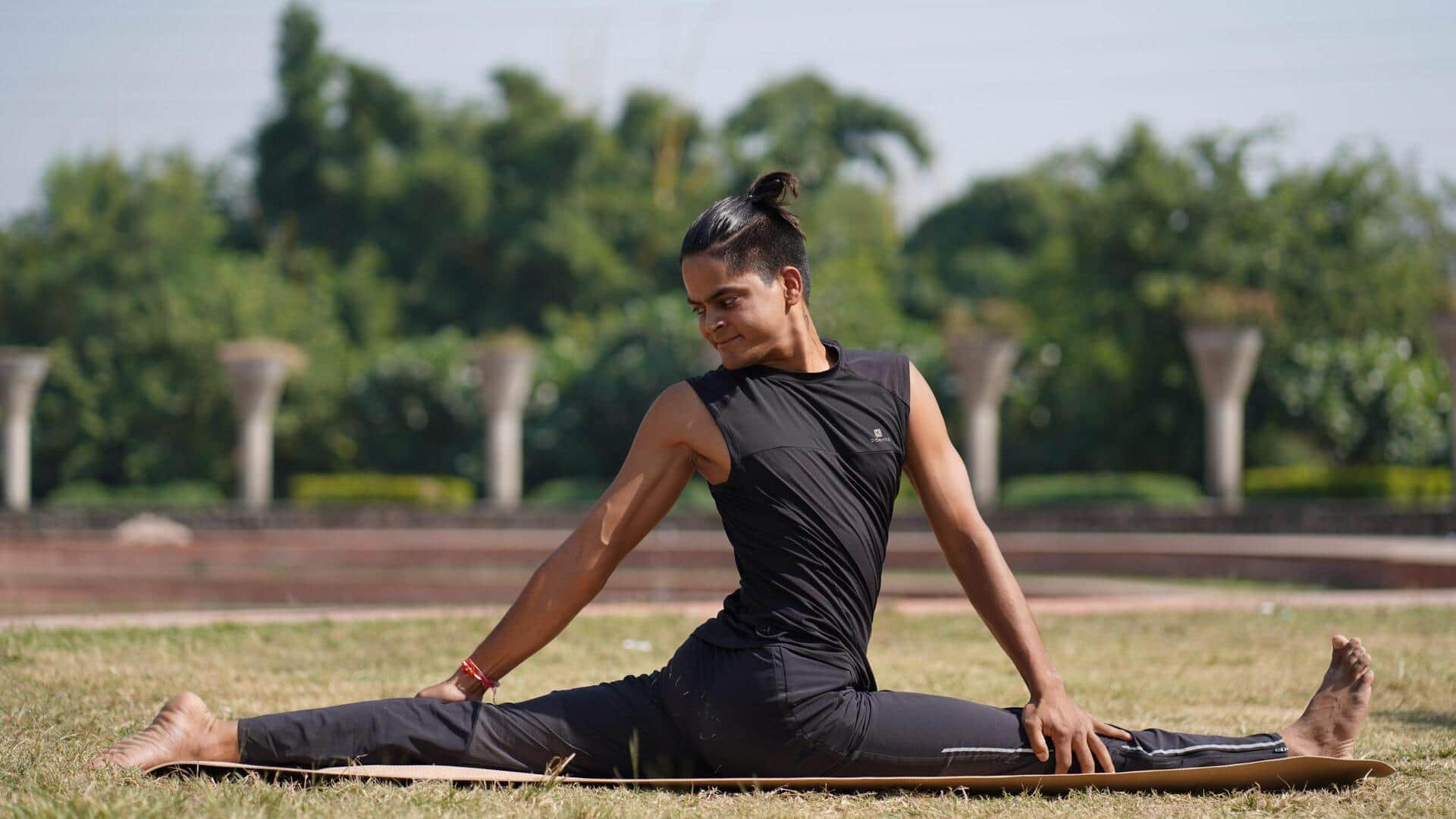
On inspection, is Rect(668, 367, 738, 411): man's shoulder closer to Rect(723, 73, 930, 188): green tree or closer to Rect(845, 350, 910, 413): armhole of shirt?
Rect(845, 350, 910, 413): armhole of shirt

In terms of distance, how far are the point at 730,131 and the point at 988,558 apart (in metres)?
42.0

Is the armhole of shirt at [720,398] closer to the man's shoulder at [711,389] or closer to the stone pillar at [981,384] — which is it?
the man's shoulder at [711,389]

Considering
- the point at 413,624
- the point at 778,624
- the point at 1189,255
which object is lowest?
the point at 413,624

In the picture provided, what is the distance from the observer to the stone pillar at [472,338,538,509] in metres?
25.8

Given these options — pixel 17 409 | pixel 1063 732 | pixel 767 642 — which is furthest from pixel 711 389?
pixel 17 409

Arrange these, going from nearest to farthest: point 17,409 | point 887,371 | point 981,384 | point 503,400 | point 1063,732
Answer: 1. point 1063,732
2. point 887,371
3. point 981,384
4. point 503,400
5. point 17,409

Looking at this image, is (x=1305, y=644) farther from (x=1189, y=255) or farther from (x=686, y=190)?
(x=686, y=190)

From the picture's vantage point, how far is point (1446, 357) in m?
19.5

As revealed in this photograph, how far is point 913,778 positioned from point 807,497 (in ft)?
2.23

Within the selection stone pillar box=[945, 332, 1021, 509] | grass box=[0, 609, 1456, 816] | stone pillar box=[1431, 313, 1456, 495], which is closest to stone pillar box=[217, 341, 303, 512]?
stone pillar box=[945, 332, 1021, 509]

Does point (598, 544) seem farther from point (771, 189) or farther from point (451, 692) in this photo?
point (771, 189)

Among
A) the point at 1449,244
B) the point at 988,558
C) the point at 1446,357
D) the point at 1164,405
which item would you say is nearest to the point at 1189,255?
the point at 1164,405

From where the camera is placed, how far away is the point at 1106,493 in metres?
21.2

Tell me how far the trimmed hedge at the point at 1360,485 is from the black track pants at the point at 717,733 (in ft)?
56.7
